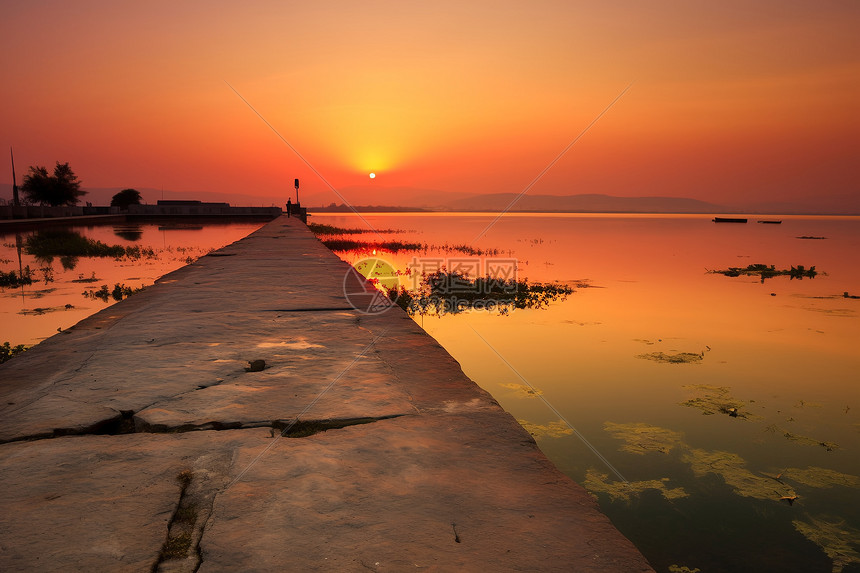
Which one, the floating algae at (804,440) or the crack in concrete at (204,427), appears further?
the floating algae at (804,440)

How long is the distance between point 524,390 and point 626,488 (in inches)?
67.4

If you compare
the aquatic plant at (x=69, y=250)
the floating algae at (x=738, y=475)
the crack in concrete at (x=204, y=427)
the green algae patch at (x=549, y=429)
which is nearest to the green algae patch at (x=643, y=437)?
the floating algae at (x=738, y=475)

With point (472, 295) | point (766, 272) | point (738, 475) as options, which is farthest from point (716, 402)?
point (766, 272)

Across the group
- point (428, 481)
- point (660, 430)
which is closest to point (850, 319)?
point (660, 430)

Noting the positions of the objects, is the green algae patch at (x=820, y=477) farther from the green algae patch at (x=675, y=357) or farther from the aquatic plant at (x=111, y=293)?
the aquatic plant at (x=111, y=293)

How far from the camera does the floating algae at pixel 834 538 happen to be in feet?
7.88

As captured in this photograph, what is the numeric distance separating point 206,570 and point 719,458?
339 centimetres

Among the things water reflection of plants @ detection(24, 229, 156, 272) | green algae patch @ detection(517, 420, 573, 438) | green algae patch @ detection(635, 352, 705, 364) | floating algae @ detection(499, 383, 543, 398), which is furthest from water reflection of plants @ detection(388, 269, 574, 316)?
water reflection of plants @ detection(24, 229, 156, 272)

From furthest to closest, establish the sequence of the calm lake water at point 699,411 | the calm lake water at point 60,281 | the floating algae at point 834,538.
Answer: the calm lake water at point 60,281 → the calm lake water at point 699,411 → the floating algae at point 834,538

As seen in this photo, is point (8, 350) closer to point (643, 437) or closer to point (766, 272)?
point (643, 437)

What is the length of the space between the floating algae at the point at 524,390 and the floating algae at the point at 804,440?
1.78m

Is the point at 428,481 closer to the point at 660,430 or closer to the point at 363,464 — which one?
the point at 363,464

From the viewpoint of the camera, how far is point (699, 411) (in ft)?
13.5

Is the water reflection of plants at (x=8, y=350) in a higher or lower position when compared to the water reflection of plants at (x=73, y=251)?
lower
